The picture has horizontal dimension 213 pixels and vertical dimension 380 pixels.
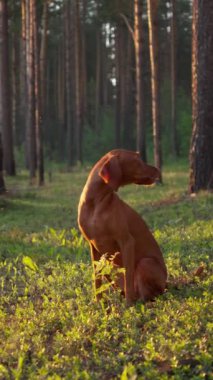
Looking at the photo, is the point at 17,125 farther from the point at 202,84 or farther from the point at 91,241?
the point at 91,241

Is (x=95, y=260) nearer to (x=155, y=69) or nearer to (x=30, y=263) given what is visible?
(x=30, y=263)

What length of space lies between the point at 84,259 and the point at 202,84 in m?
6.48

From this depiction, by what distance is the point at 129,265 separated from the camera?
5.40 metres

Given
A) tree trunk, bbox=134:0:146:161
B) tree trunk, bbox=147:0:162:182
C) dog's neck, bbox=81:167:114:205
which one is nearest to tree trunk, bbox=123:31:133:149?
tree trunk, bbox=134:0:146:161

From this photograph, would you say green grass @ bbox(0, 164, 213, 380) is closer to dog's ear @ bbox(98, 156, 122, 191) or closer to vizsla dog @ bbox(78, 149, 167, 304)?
vizsla dog @ bbox(78, 149, 167, 304)

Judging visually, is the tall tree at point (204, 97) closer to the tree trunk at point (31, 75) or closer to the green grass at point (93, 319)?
the green grass at point (93, 319)

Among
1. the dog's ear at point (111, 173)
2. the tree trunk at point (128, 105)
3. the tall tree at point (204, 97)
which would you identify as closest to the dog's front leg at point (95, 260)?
the dog's ear at point (111, 173)

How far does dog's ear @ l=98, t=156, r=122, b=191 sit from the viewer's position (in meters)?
5.21

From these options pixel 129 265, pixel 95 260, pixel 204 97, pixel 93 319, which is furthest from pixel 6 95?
pixel 93 319

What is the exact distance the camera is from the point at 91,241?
545cm

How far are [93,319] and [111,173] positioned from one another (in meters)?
1.18

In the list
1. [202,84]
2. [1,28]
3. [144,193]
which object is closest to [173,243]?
[202,84]

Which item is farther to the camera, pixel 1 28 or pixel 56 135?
pixel 56 135

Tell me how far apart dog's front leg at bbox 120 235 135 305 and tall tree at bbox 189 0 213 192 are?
8201 millimetres
